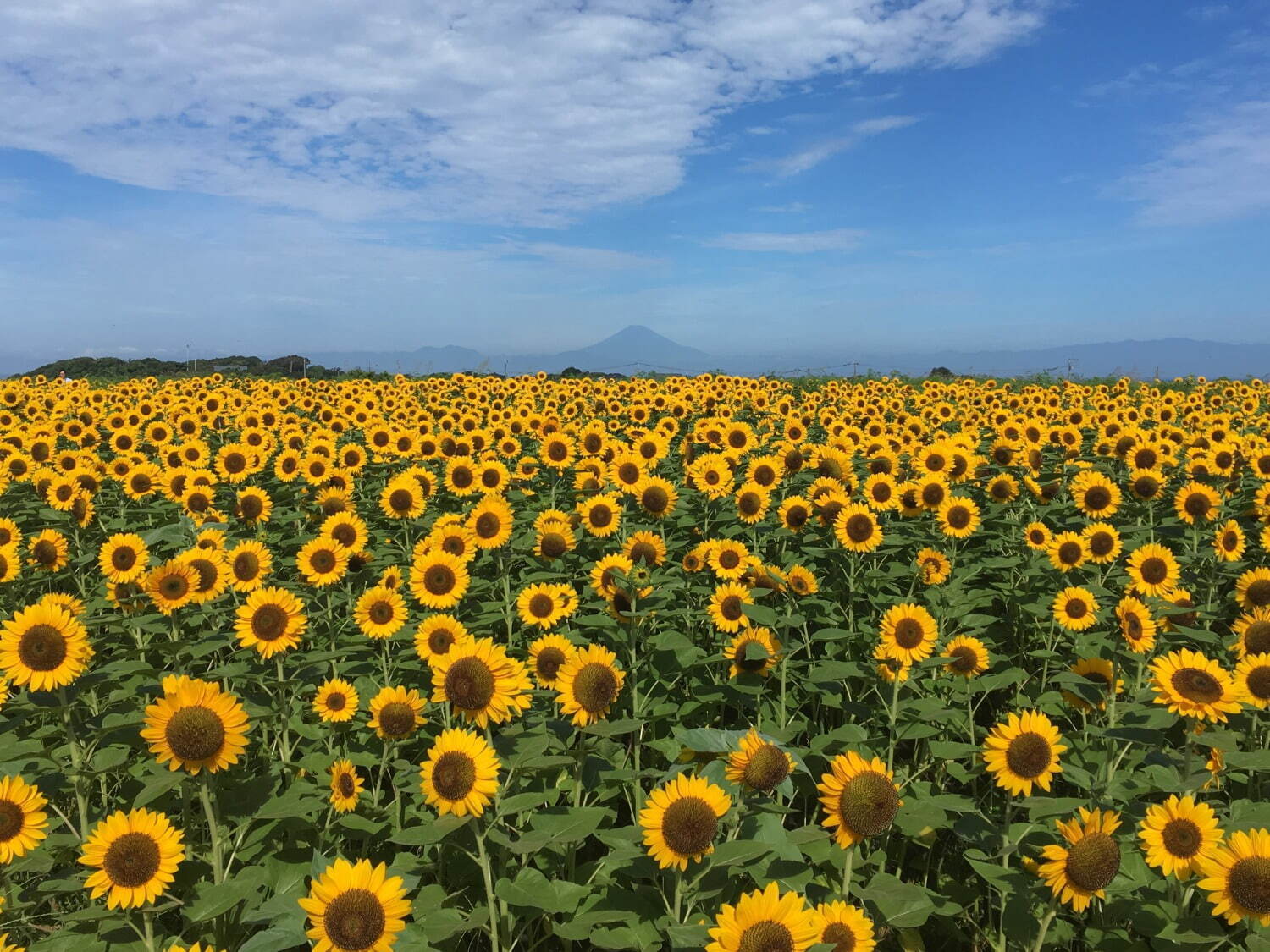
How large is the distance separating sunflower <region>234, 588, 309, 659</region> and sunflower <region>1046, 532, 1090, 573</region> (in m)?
6.21

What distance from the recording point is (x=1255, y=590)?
5.16m

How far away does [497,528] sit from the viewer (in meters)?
6.21

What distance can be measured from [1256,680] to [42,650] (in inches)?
245

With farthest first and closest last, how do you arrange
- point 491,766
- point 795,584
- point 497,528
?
point 497,528, point 795,584, point 491,766

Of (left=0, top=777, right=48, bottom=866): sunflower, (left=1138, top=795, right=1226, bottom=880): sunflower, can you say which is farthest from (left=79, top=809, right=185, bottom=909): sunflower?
(left=1138, top=795, right=1226, bottom=880): sunflower

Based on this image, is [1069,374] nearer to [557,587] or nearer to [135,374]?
[557,587]

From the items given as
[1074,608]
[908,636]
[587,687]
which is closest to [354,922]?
[587,687]

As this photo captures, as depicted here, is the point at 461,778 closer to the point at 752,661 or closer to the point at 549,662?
the point at 549,662

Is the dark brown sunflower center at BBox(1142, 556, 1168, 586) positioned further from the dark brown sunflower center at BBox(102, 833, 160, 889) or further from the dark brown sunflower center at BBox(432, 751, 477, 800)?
the dark brown sunflower center at BBox(102, 833, 160, 889)

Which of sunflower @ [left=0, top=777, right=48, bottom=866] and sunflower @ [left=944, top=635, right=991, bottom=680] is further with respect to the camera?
sunflower @ [left=944, top=635, right=991, bottom=680]

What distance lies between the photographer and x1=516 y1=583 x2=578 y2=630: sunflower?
566cm

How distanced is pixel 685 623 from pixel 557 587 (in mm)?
1070

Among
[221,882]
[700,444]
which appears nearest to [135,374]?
[700,444]

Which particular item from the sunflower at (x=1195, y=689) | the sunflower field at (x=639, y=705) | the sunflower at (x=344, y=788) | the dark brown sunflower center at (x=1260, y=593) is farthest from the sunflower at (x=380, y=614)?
the dark brown sunflower center at (x=1260, y=593)
